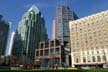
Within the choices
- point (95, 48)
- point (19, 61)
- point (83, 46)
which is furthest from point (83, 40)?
point (19, 61)

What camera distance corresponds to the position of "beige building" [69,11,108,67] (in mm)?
96562

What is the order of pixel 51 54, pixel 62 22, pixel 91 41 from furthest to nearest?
pixel 62 22
pixel 51 54
pixel 91 41

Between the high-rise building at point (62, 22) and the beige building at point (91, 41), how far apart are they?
2142 inches

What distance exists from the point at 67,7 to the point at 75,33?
275 feet

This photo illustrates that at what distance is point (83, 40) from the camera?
4245 inches

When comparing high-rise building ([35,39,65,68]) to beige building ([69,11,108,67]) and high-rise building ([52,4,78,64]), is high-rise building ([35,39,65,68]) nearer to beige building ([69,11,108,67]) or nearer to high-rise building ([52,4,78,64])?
beige building ([69,11,108,67])

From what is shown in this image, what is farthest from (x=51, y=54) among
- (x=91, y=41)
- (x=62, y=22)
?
(x=62, y=22)

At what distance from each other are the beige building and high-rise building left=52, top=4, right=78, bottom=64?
54396 millimetres

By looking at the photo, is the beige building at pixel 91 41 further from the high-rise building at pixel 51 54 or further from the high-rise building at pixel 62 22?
the high-rise building at pixel 62 22

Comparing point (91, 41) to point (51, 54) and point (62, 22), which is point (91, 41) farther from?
point (62, 22)

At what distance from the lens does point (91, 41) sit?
103m

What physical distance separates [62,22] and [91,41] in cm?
8131

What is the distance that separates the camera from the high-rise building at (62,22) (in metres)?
172

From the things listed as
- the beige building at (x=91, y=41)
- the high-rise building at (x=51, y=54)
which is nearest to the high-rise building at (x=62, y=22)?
the high-rise building at (x=51, y=54)
